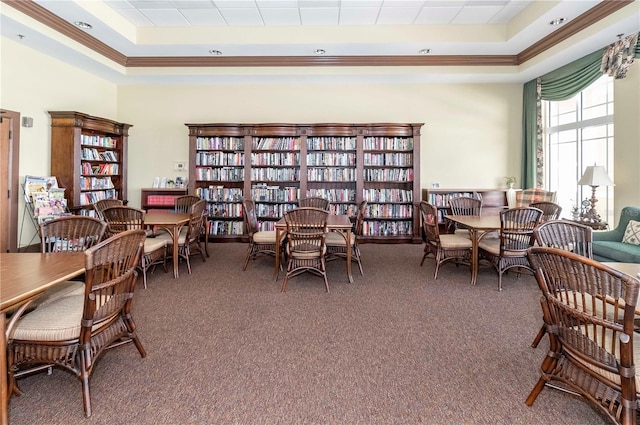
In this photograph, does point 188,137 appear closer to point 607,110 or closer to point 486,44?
point 486,44

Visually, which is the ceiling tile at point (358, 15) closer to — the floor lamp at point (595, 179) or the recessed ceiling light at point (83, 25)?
the recessed ceiling light at point (83, 25)

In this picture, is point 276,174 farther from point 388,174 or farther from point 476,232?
point 476,232

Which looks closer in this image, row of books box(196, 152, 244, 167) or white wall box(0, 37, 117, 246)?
white wall box(0, 37, 117, 246)

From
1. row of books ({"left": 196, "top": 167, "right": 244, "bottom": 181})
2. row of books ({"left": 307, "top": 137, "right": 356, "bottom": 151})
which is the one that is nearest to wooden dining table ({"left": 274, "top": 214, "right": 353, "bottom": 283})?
row of books ({"left": 307, "top": 137, "right": 356, "bottom": 151})

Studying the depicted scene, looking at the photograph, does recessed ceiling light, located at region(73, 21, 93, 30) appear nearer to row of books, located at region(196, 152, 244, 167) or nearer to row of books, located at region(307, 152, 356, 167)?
row of books, located at region(196, 152, 244, 167)

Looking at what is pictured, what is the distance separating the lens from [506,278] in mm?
4008

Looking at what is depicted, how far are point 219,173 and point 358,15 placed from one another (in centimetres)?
362

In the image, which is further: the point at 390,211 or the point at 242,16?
the point at 390,211

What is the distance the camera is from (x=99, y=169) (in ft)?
19.3

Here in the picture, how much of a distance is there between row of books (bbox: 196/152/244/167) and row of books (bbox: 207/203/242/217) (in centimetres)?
79

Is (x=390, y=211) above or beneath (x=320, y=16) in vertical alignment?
beneath

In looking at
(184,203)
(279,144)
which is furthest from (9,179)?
(279,144)

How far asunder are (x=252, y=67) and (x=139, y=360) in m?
5.07

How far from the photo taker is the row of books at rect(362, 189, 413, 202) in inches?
244
